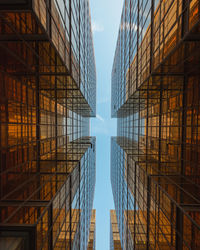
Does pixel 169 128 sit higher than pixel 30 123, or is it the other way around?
pixel 30 123

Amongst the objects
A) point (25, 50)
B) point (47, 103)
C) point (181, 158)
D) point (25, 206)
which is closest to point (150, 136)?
point (181, 158)

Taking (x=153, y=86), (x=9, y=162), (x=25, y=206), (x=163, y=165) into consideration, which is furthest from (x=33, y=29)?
(x=163, y=165)

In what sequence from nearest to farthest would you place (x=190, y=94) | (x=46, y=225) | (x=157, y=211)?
(x=46, y=225) < (x=190, y=94) < (x=157, y=211)

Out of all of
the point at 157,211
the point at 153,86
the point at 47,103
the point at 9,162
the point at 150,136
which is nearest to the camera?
the point at 9,162

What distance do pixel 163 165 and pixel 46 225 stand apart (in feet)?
46.8

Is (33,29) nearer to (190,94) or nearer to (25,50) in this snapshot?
(25,50)

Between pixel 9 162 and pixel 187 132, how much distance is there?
16435 mm

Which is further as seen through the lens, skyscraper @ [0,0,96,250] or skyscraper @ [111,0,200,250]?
skyscraper @ [111,0,200,250]

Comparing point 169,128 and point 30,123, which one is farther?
point 169,128

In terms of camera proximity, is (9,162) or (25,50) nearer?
(9,162)

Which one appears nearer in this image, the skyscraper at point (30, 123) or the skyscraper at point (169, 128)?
the skyscraper at point (30, 123)

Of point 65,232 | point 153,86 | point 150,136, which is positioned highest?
point 153,86

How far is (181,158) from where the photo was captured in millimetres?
13812

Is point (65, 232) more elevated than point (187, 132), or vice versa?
point (187, 132)
